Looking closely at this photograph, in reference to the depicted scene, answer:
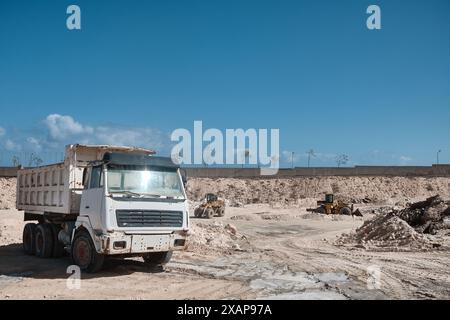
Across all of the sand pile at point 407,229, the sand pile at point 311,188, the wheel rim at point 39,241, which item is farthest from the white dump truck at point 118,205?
the sand pile at point 311,188

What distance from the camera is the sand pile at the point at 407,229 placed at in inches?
656

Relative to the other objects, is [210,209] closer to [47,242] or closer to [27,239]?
[27,239]

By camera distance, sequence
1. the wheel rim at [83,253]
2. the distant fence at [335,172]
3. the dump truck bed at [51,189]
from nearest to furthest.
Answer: the wheel rim at [83,253], the dump truck bed at [51,189], the distant fence at [335,172]

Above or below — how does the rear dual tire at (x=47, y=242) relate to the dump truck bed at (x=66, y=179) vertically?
below

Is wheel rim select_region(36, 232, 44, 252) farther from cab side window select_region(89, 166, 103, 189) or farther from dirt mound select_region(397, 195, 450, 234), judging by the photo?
dirt mound select_region(397, 195, 450, 234)

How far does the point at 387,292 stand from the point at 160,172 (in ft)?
18.8

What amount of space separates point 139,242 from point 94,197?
1523 millimetres

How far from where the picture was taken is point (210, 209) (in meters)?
36.5

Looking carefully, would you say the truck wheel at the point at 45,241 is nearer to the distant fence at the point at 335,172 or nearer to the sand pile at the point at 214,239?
the sand pile at the point at 214,239

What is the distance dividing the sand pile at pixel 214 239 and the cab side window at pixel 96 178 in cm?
528

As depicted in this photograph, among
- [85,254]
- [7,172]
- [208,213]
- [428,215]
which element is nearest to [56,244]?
[85,254]
